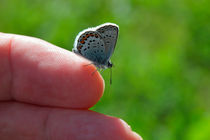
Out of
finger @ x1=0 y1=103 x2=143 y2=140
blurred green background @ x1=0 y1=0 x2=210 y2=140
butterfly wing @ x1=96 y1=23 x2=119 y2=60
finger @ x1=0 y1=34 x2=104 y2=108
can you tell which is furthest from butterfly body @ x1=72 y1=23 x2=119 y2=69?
blurred green background @ x1=0 y1=0 x2=210 y2=140

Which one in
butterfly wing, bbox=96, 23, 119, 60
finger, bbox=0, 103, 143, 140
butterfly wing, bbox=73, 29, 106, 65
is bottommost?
finger, bbox=0, 103, 143, 140

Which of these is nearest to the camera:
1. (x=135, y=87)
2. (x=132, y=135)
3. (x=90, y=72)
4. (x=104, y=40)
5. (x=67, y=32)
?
(x=132, y=135)

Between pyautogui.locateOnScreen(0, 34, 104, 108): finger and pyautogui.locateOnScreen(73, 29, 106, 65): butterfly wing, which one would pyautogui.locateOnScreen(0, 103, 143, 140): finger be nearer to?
pyautogui.locateOnScreen(0, 34, 104, 108): finger

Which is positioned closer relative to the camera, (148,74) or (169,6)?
(148,74)

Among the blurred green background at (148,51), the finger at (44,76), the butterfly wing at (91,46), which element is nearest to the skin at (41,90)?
the finger at (44,76)

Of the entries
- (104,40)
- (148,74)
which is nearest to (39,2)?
(148,74)

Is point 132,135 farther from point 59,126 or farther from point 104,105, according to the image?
point 104,105

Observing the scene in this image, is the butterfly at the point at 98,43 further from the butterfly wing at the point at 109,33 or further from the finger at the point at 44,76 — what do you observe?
the finger at the point at 44,76

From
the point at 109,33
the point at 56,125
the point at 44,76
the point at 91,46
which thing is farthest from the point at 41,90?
the point at 109,33
